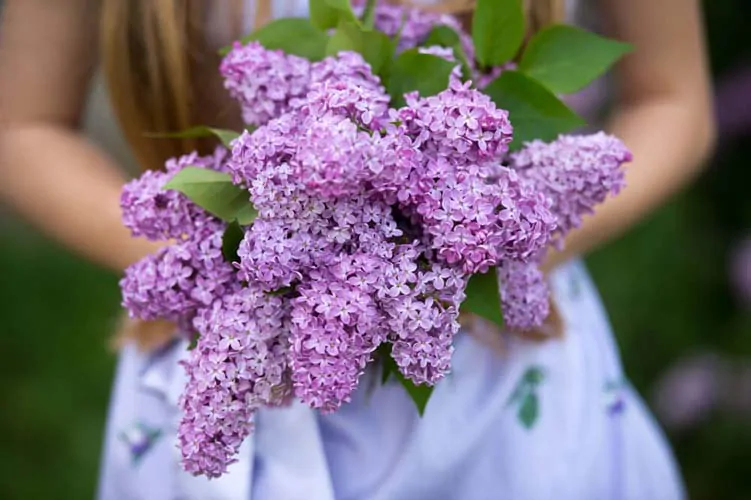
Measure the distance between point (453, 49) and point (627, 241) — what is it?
196 centimetres

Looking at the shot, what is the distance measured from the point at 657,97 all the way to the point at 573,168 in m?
0.51

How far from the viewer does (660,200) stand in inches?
44.2

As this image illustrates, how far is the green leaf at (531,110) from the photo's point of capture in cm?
72

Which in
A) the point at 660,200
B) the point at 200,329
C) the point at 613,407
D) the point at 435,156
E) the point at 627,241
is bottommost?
the point at 627,241

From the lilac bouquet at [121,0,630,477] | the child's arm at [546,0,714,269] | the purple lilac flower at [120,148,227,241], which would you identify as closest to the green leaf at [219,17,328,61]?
the lilac bouquet at [121,0,630,477]

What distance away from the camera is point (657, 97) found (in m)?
1.12

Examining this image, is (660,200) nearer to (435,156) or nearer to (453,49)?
(453,49)

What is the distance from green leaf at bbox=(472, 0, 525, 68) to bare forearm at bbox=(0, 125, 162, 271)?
460 mm

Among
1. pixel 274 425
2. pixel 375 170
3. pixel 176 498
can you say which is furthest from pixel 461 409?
pixel 375 170

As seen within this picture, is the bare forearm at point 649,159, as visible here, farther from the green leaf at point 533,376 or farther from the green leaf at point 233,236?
the green leaf at point 233,236

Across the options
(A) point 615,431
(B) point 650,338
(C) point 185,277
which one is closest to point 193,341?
(C) point 185,277

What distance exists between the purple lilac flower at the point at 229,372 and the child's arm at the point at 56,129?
373mm

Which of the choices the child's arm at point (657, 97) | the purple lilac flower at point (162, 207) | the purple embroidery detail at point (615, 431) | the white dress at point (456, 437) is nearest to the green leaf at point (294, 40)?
the purple lilac flower at point (162, 207)

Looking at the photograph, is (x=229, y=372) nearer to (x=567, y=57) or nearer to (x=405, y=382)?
(x=405, y=382)
